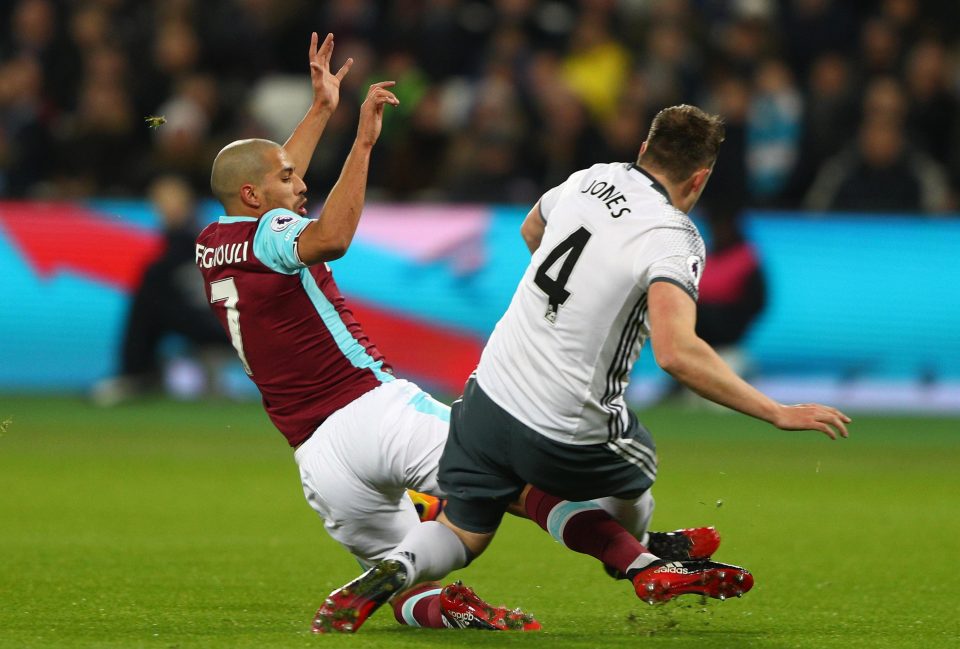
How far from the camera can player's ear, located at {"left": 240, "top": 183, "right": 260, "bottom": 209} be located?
5.96m

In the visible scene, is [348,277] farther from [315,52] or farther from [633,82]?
[315,52]

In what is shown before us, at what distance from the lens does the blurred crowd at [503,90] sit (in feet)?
47.4

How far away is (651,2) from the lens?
16406mm

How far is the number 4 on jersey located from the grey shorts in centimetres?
40

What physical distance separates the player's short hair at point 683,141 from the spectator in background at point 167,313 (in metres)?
9.20

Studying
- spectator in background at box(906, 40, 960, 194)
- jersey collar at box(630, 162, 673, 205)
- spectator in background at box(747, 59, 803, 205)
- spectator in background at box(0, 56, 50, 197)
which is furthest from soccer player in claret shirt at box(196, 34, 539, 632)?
spectator in background at box(0, 56, 50, 197)

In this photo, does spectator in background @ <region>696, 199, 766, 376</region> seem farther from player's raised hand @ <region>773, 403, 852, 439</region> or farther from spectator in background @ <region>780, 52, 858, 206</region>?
player's raised hand @ <region>773, 403, 852, 439</region>

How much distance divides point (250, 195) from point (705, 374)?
76.0 inches

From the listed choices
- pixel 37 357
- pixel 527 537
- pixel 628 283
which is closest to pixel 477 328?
pixel 37 357

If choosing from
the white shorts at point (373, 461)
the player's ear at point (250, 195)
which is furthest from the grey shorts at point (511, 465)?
the player's ear at point (250, 195)

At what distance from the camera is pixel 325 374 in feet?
A: 19.4

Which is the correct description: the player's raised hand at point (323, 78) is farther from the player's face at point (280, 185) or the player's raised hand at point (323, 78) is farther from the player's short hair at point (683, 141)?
the player's short hair at point (683, 141)

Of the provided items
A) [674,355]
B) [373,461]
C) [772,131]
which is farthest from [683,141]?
[772,131]

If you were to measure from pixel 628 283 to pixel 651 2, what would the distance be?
11627 millimetres
